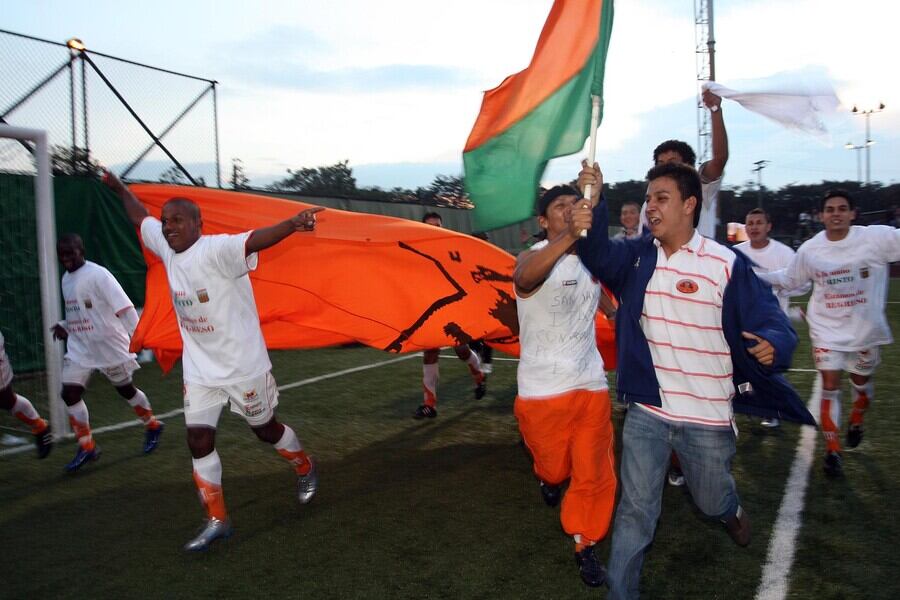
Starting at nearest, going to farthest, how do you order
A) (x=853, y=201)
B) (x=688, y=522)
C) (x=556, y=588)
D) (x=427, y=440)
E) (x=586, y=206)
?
(x=586, y=206)
(x=556, y=588)
(x=688, y=522)
(x=853, y=201)
(x=427, y=440)

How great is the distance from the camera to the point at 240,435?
758 centimetres

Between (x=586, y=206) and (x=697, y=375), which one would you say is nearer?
(x=586, y=206)

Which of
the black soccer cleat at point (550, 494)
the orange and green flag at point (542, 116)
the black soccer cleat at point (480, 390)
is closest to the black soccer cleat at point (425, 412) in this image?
the black soccer cleat at point (480, 390)

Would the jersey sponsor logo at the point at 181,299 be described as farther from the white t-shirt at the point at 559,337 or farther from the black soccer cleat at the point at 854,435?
the black soccer cleat at the point at 854,435

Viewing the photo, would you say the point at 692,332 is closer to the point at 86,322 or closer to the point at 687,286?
the point at 687,286

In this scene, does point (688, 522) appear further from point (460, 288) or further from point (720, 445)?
point (460, 288)

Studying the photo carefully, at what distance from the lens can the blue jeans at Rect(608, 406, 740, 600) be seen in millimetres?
3387

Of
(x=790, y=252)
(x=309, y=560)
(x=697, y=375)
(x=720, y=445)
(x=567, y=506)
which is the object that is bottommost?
(x=309, y=560)

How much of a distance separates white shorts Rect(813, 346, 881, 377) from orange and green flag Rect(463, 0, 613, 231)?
3.66m

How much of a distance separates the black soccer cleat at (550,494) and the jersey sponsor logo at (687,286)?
6.60ft

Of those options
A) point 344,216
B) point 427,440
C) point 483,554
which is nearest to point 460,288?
point 344,216

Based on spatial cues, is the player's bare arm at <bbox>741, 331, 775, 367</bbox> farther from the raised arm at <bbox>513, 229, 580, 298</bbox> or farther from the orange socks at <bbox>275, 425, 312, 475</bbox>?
the orange socks at <bbox>275, 425, 312, 475</bbox>

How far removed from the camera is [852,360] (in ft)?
20.0

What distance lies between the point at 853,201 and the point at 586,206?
3956mm
